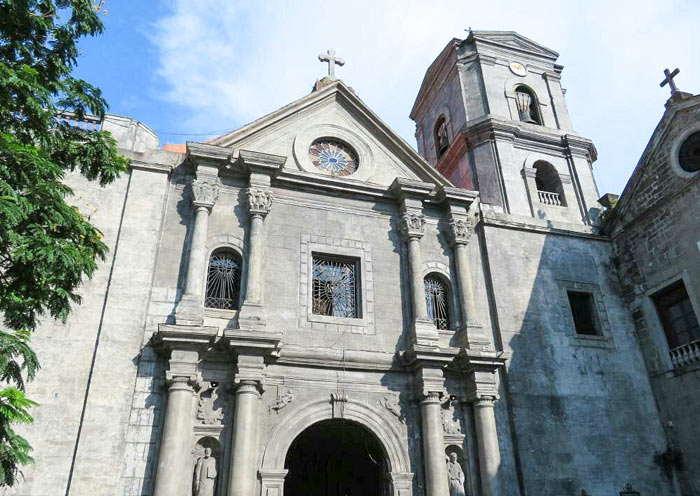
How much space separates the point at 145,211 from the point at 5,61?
201 inches

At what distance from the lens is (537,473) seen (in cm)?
1252

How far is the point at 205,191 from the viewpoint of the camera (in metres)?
13.1

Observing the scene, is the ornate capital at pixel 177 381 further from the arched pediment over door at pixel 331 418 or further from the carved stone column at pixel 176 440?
the arched pediment over door at pixel 331 418

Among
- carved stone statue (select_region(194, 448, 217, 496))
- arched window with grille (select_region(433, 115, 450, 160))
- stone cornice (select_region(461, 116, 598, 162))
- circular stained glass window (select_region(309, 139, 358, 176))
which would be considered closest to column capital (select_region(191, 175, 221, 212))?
circular stained glass window (select_region(309, 139, 358, 176))

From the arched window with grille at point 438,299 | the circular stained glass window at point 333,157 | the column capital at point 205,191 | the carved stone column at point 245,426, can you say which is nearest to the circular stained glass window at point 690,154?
the arched window with grille at point 438,299

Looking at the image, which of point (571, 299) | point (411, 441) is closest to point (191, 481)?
point (411, 441)

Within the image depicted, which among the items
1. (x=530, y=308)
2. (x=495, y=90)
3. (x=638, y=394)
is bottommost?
(x=638, y=394)

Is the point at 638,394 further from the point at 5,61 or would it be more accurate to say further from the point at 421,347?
the point at 5,61

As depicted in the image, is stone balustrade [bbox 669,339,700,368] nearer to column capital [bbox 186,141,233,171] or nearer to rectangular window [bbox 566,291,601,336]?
rectangular window [bbox 566,291,601,336]

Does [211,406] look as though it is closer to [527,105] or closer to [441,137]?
[441,137]

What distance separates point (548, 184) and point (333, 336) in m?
9.74

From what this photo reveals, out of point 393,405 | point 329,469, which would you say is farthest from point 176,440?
point 329,469

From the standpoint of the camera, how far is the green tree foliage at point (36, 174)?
23.4 ft

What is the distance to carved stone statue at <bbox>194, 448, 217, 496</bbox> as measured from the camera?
10523 millimetres
